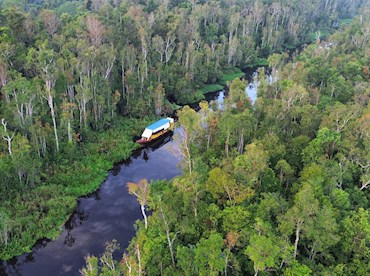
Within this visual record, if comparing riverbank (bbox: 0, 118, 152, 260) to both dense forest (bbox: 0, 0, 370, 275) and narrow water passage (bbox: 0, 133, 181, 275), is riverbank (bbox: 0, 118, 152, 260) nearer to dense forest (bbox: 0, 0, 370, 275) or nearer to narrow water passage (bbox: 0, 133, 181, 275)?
dense forest (bbox: 0, 0, 370, 275)

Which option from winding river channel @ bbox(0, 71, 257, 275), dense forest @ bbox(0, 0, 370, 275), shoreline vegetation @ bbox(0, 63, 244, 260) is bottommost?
winding river channel @ bbox(0, 71, 257, 275)

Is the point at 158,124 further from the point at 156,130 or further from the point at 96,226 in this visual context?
the point at 96,226

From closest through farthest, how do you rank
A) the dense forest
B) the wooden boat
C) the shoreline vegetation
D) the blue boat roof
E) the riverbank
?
1. the dense forest
2. the riverbank
3. the shoreline vegetation
4. the wooden boat
5. the blue boat roof

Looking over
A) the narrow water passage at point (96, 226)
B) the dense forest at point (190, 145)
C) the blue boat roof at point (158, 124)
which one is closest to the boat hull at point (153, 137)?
the blue boat roof at point (158, 124)

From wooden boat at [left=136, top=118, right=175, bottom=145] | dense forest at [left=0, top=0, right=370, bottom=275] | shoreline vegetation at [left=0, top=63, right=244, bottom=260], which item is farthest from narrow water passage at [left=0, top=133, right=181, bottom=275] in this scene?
wooden boat at [left=136, top=118, right=175, bottom=145]

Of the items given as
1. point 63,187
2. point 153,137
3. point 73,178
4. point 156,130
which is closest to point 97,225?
point 63,187

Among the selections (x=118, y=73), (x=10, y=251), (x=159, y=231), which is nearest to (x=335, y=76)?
(x=118, y=73)
